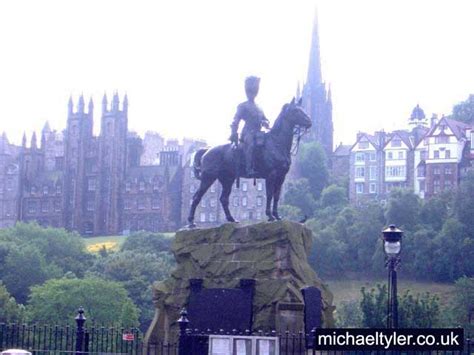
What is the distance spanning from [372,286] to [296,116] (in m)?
80.6

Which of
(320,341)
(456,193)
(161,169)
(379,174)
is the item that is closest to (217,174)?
(320,341)

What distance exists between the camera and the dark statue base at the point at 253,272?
27047 millimetres

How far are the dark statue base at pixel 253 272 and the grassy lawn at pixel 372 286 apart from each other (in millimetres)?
74286

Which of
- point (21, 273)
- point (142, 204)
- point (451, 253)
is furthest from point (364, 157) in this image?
point (21, 273)

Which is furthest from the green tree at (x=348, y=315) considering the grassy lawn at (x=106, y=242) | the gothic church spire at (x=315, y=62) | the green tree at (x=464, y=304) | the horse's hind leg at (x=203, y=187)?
the gothic church spire at (x=315, y=62)

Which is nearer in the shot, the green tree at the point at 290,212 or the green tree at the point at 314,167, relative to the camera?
the green tree at the point at 290,212

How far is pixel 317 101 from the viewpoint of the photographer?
179 m

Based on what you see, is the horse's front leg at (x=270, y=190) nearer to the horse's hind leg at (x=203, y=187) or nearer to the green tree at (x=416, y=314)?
the horse's hind leg at (x=203, y=187)

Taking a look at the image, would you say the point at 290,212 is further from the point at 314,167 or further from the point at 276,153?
the point at 276,153

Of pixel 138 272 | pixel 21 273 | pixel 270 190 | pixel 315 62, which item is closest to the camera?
pixel 270 190

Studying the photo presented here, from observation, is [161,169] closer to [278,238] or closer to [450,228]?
[450,228]

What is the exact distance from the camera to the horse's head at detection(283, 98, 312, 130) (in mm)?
28312

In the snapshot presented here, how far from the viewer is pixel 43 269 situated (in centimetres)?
10188

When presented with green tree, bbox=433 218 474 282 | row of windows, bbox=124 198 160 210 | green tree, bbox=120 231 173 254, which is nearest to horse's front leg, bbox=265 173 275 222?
green tree, bbox=433 218 474 282
